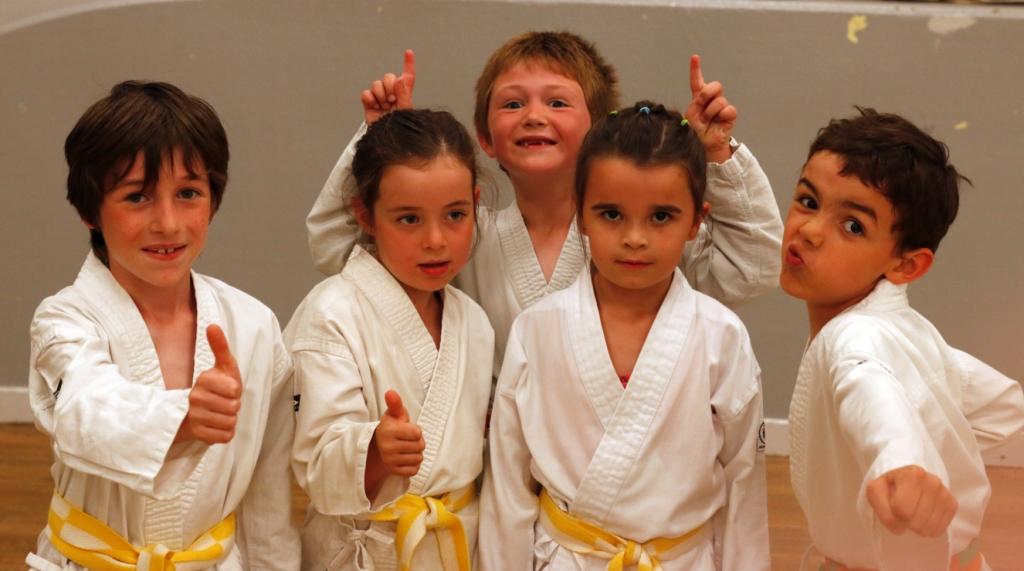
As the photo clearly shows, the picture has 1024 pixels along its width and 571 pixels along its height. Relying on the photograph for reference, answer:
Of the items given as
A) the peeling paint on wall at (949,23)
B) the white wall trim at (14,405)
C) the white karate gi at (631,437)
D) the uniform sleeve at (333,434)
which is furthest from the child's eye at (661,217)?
the white wall trim at (14,405)

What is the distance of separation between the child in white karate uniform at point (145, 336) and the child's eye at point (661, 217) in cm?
71

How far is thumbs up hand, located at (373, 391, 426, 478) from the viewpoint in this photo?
1867 mm

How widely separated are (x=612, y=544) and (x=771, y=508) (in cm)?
145

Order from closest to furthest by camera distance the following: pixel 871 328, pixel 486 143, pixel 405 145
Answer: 1. pixel 871 328
2. pixel 405 145
3. pixel 486 143

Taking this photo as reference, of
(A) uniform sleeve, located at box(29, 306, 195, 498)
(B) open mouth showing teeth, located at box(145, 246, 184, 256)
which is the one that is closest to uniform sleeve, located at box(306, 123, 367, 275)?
(B) open mouth showing teeth, located at box(145, 246, 184, 256)

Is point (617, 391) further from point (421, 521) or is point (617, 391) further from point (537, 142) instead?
point (537, 142)

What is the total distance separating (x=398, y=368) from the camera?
2.07 meters

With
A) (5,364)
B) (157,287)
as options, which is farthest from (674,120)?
(5,364)

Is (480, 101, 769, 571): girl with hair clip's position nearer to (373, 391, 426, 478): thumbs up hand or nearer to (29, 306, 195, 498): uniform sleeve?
(373, 391, 426, 478): thumbs up hand

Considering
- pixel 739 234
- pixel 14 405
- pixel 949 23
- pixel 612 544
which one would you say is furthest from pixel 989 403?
pixel 14 405

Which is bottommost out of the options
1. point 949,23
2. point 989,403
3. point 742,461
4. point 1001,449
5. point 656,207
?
point 1001,449

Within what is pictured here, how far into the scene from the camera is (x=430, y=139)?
2086 millimetres

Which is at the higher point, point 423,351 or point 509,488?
point 423,351

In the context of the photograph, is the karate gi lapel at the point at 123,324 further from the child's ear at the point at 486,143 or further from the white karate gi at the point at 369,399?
the child's ear at the point at 486,143
